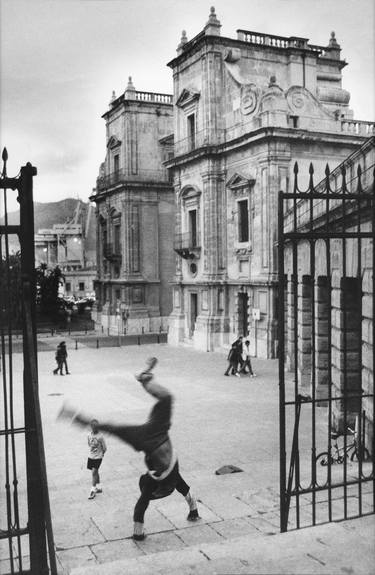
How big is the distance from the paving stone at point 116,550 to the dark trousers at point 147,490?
29cm

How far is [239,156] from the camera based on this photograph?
27.6 m

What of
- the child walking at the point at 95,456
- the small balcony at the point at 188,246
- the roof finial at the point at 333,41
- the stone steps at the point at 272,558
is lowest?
the child walking at the point at 95,456

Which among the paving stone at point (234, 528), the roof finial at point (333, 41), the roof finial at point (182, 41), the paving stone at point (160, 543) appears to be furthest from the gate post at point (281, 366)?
the roof finial at point (333, 41)

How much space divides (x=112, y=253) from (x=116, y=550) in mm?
33817

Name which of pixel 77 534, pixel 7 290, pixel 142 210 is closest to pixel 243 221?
pixel 142 210

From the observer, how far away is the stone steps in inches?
167

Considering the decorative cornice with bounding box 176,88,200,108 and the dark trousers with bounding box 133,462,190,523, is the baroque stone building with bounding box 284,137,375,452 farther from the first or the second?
the decorative cornice with bounding box 176,88,200,108

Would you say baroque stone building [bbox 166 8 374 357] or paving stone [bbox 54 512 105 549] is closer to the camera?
paving stone [bbox 54 512 105 549]

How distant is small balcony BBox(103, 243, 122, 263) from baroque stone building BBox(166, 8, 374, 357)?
8115 millimetres

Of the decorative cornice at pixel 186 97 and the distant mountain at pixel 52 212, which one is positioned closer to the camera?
the decorative cornice at pixel 186 97

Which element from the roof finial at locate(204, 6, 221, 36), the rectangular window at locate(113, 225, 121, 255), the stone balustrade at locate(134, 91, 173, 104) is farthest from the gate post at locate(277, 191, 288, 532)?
the stone balustrade at locate(134, 91, 173, 104)

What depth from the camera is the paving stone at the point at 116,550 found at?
6.91 m

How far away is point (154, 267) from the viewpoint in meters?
39.1

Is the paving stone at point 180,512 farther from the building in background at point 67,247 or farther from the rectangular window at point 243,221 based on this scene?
the building in background at point 67,247
